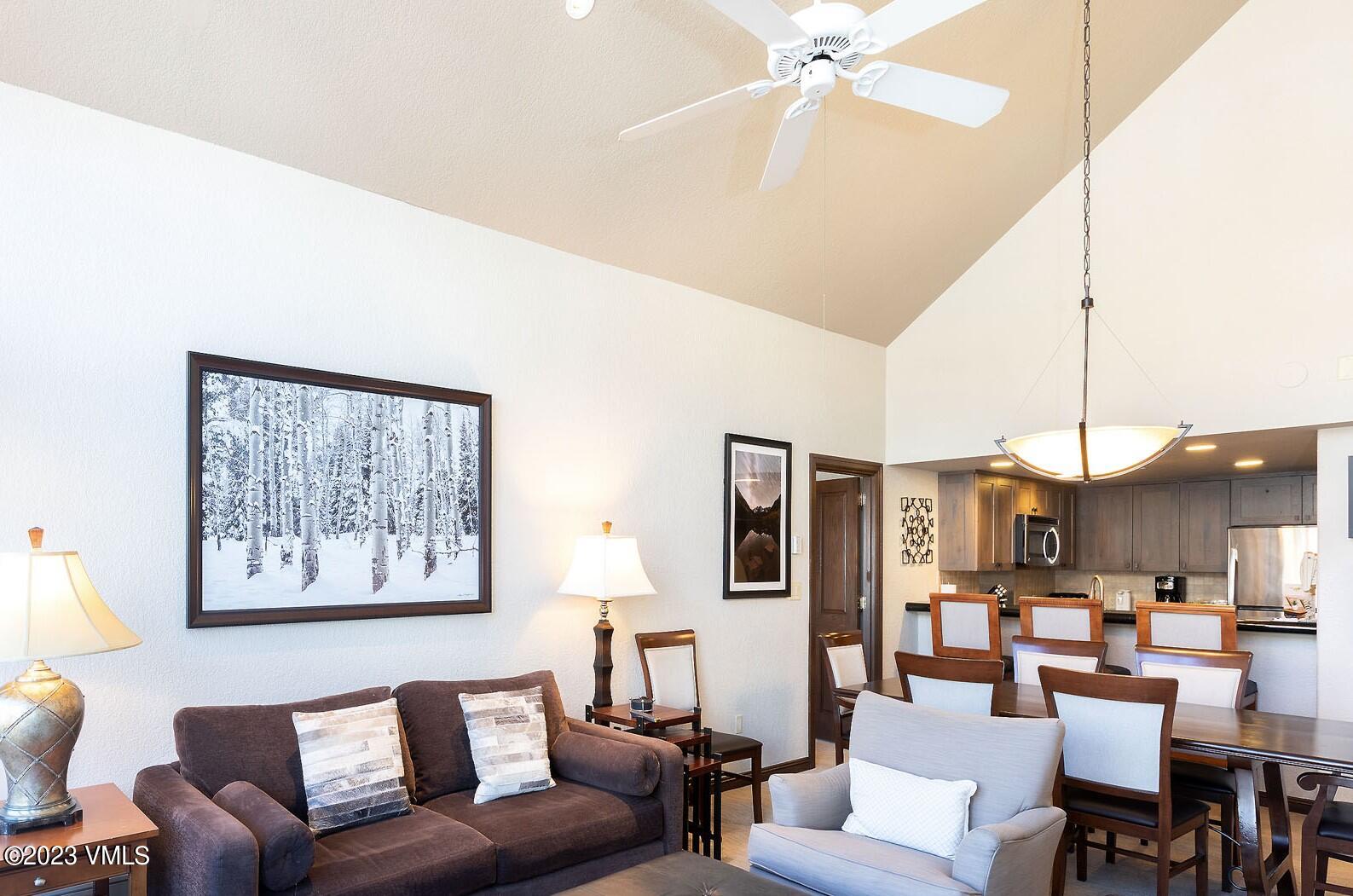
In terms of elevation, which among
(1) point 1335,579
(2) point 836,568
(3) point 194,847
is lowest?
(3) point 194,847

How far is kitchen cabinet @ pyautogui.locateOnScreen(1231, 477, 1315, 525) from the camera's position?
22.5 feet

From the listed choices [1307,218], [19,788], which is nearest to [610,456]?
[19,788]

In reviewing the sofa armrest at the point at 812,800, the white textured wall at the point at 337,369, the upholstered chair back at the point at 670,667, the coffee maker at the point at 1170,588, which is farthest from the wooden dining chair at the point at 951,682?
the coffee maker at the point at 1170,588

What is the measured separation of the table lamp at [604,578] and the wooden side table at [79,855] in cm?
200

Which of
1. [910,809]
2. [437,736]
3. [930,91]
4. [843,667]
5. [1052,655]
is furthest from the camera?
[843,667]

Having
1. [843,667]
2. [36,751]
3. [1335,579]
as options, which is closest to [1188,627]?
[1335,579]

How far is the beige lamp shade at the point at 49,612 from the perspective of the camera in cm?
232

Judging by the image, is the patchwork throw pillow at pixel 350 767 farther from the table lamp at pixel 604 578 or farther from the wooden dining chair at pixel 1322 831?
the wooden dining chair at pixel 1322 831

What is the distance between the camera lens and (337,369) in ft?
11.9

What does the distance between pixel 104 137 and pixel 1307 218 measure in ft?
18.4

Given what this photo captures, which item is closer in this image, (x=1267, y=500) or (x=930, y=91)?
(x=930, y=91)

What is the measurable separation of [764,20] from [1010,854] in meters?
2.36

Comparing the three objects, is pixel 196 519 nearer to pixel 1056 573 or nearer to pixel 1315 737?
pixel 1315 737

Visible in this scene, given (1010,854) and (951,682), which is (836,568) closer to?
(951,682)
